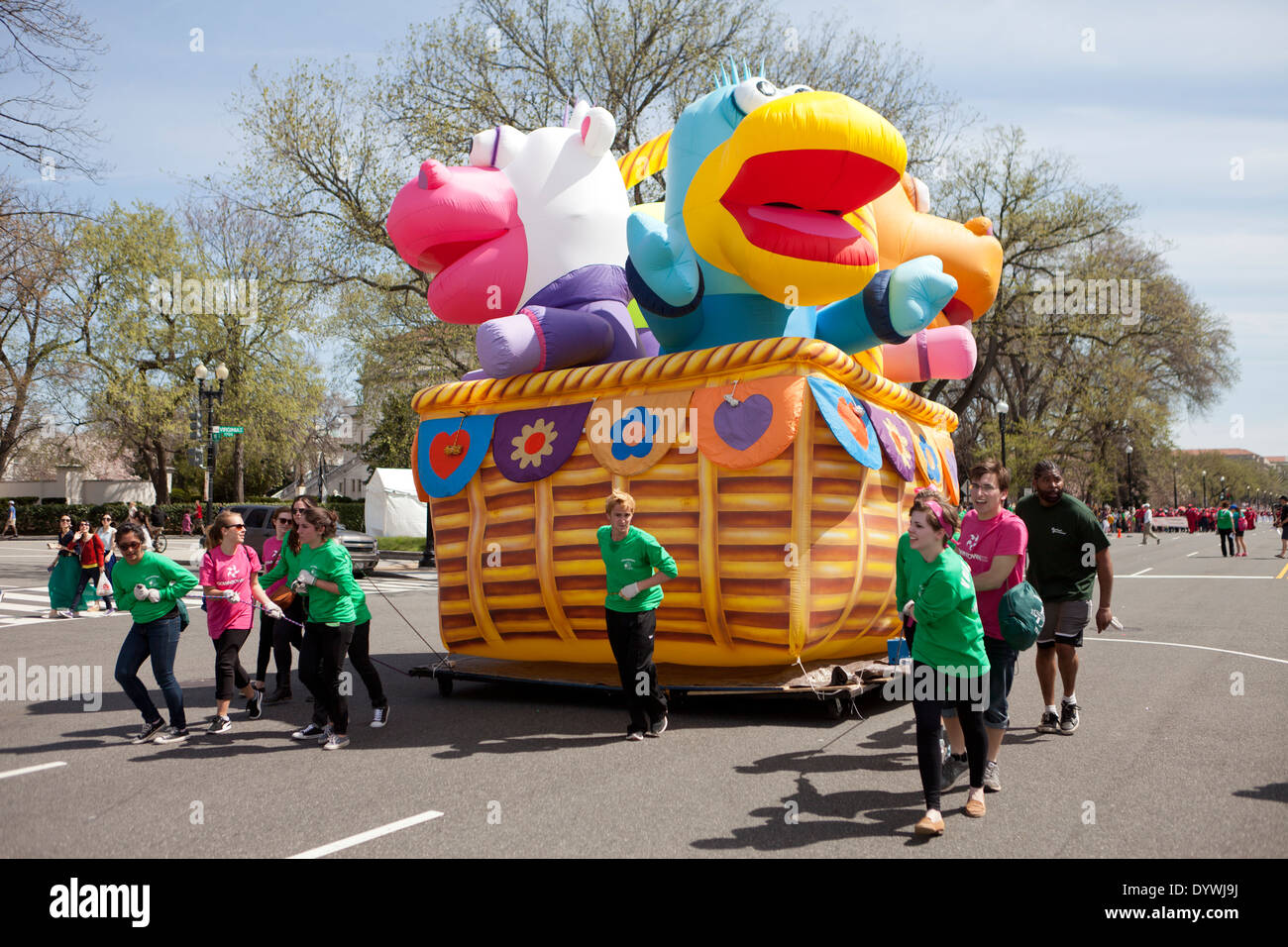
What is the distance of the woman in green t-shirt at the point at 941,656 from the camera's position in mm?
4566

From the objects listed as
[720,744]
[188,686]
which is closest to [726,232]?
[720,744]

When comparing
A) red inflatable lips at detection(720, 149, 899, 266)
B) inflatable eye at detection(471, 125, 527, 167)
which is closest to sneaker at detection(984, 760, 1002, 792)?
red inflatable lips at detection(720, 149, 899, 266)

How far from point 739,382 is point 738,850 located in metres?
3.53

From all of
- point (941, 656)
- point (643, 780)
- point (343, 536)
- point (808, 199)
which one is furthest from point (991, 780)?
point (343, 536)

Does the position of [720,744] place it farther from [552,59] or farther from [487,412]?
[552,59]

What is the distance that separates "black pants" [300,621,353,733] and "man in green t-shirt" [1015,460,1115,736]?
468 cm

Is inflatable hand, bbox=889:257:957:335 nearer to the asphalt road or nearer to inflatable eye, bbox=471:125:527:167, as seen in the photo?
the asphalt road

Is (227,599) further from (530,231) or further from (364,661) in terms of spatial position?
(530,231)

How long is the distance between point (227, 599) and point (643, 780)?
11.5 ft

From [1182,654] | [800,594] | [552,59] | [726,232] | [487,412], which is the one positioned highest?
[552,59]

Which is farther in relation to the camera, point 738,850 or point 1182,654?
point 1182,654

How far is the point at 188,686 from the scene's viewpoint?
28.9 feet

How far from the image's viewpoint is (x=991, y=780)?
5121mm
